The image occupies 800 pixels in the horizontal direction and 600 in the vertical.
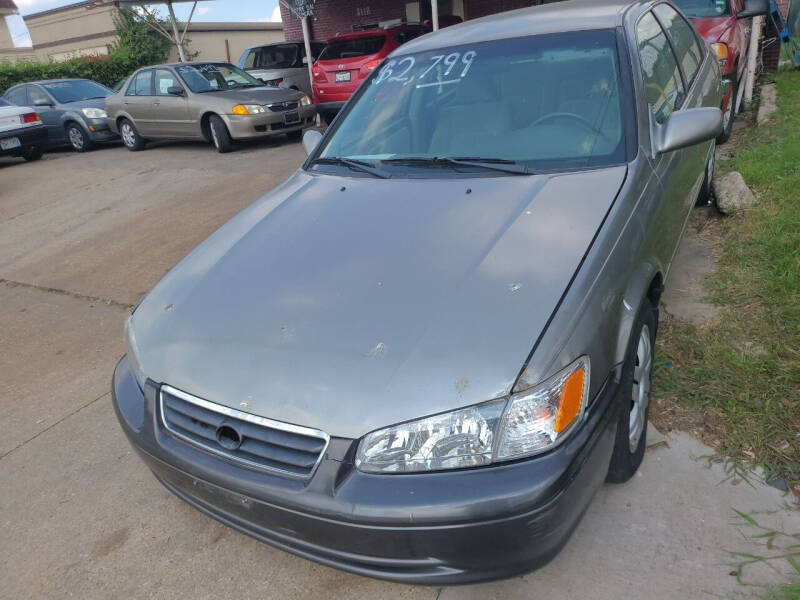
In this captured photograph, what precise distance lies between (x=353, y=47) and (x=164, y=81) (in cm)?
322

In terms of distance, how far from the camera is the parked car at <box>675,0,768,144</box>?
6.40m

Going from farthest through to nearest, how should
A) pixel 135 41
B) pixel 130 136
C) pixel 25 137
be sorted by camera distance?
pixel 135 41
pixel 130 136
pixel 25 137

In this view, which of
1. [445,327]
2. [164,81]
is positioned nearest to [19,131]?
[164,81]

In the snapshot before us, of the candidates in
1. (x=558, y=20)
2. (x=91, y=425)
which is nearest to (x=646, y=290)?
(x=558, y=20)

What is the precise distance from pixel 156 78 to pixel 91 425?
8.83m

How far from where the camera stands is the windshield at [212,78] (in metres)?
10.2

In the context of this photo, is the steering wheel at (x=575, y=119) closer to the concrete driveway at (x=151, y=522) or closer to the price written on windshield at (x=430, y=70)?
the price written on windshield at (x=430, y=70)

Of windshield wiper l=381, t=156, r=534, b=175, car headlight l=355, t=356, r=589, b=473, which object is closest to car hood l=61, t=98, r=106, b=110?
windshield wiper l=381, t=156, r=534, b=175

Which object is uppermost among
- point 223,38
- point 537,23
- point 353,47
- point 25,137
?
point 537,23

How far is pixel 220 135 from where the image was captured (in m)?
9.82

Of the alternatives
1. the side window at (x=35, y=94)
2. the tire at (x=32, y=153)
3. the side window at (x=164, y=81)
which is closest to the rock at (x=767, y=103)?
the side window at (x=164, y=81)

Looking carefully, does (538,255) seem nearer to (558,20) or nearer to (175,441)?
(175,441)

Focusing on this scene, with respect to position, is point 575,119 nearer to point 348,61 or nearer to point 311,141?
point 311,141

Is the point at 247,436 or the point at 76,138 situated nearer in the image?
the point at 247,436
